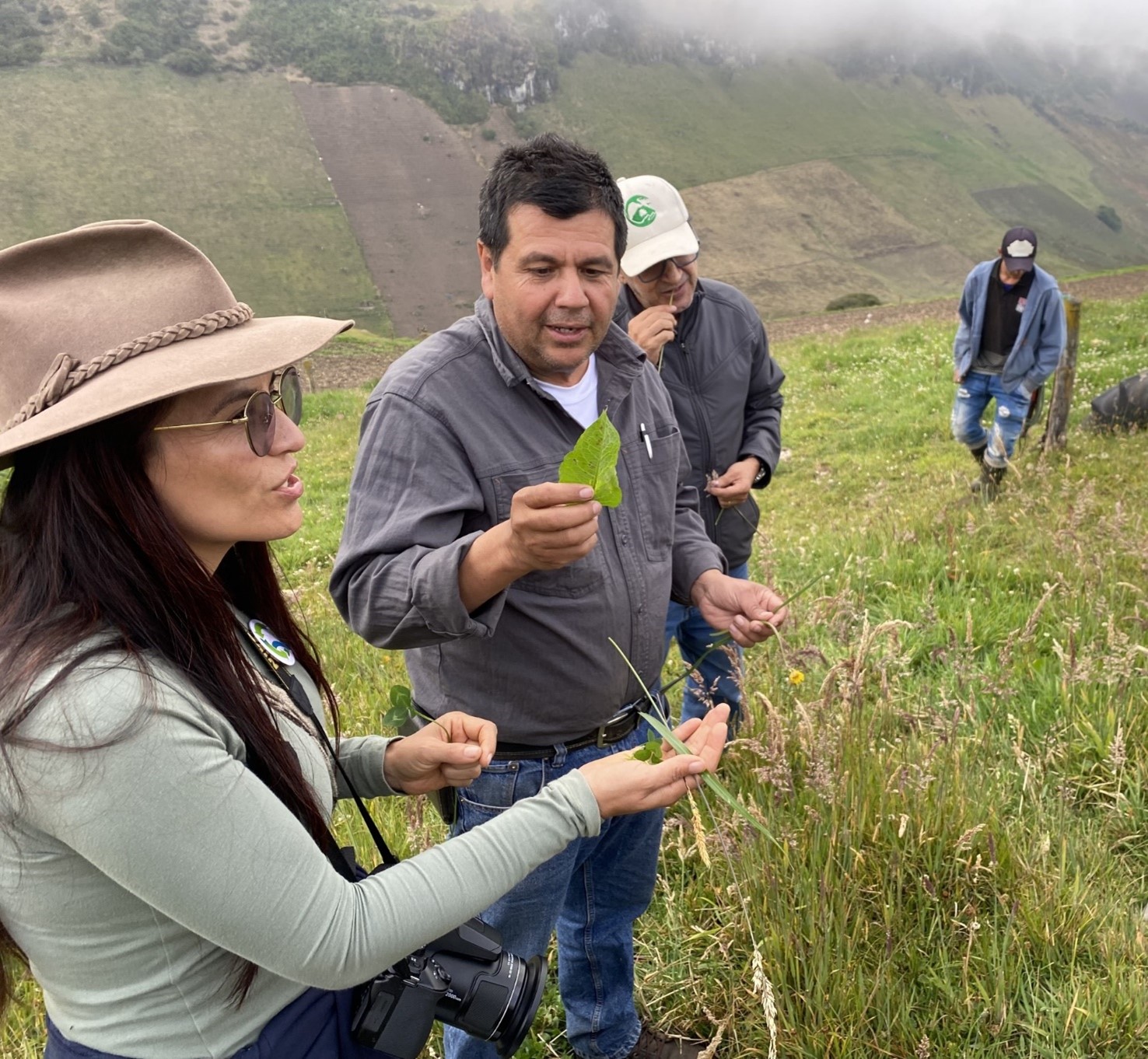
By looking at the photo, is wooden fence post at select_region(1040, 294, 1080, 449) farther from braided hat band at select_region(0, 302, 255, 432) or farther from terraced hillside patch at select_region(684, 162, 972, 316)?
terraced hillside patch at select_region(684, 162, 972, 316)

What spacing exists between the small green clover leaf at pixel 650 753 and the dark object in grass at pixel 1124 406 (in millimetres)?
8893

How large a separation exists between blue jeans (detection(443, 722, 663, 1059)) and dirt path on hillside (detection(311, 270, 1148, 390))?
1924 centimetres

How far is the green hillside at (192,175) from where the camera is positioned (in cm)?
8925

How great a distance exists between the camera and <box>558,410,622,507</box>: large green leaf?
5.44 ft

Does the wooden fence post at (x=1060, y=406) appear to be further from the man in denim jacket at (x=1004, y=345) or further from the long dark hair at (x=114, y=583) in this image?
the long dark hair at (x=114, y=583)

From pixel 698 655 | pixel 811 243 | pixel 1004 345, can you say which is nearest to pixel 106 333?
pixel 698 655

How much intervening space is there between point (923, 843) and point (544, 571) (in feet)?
4.64

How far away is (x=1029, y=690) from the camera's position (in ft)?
12.7

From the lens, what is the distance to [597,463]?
1.69m

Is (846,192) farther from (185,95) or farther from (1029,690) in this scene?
(1029,690)

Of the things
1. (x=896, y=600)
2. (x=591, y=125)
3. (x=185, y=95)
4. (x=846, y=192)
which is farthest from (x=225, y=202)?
(x=896, y=600)

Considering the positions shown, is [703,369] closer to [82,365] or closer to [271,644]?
[271,644]

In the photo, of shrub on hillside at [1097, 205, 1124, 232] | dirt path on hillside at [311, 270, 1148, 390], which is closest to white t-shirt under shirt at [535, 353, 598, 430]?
dirt path on hillside at [311, 270, 1148, 390]

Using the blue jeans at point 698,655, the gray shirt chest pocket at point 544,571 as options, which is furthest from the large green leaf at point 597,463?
the blue jeans at point 698,655
